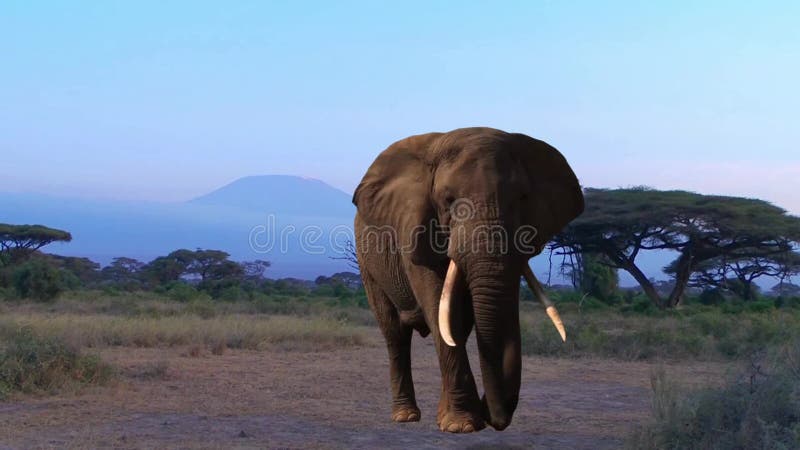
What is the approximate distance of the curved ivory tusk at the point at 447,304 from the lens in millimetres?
5762

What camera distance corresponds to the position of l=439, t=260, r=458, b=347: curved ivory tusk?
18.9 ft

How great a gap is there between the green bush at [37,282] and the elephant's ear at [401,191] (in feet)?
74.7

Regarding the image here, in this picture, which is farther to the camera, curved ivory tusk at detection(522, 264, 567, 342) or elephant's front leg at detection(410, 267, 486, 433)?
elephant's front leg at detection(410, 267, 486, 433)

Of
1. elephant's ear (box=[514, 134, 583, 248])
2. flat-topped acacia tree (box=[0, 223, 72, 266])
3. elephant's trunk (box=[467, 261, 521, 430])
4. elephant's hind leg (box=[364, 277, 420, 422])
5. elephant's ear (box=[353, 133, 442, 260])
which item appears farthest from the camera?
flat-topped acacia tree (box=[0, 223, 72, 266])

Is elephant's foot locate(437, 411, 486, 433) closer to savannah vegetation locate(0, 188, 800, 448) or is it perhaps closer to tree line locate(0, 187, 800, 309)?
savannah vegetation locate(0, 188, 800, 448)

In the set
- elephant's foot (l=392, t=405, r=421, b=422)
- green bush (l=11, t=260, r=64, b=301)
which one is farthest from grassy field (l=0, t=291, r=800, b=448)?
elephant's foot (l=392, t=405, r=421, b=422)

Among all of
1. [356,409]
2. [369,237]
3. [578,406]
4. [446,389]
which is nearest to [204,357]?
[356,409]

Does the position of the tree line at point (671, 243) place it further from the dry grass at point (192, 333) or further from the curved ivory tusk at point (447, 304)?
the curved ivory tusk at point (447, 304)

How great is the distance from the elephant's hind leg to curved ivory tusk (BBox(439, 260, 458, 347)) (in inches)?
68.8

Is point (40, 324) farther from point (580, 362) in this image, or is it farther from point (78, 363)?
point (580, 362)

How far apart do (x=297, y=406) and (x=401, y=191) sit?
4876 mm

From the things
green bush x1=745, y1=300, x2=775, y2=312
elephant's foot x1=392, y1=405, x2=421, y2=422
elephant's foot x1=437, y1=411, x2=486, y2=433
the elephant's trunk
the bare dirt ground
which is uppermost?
the elephant's trunk

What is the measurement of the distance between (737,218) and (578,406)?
1782cm

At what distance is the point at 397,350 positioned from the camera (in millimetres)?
7797
